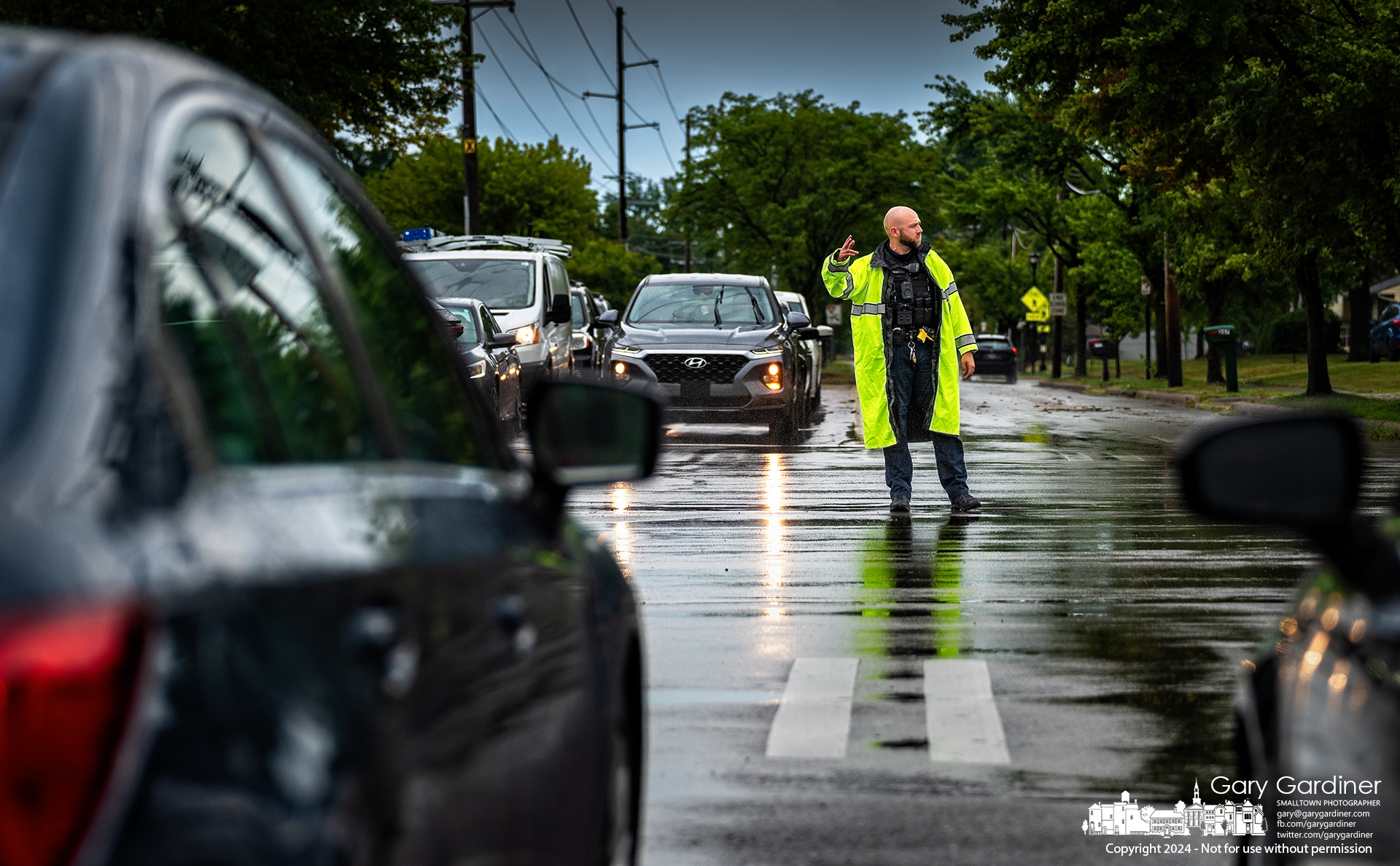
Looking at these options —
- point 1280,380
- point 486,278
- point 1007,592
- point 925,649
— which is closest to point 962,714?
point 925,649

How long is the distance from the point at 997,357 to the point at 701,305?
40.4 metres

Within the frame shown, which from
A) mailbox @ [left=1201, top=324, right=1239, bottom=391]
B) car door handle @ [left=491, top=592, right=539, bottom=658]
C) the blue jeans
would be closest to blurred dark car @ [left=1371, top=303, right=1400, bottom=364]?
mailbox @ [left=1201, top=324, right=1239, bottom=391]

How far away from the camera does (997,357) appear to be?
202 ft

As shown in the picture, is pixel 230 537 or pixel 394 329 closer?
pixel 230 537

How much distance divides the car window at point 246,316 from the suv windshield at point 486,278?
843 inches

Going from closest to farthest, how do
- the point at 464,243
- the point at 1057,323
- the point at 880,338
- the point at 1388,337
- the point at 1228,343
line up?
the point at 880,338, the point at 464,243, the point at 1228,343, the point at 1388,337, the point at 1057,323

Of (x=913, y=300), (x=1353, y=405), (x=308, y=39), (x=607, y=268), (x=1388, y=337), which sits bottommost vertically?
(x=1353, y=405)

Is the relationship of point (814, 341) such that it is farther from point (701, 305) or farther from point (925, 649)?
point (925, 649)

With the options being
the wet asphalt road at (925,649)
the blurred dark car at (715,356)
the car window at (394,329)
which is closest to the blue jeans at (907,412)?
the wet asphalt road at (925,649)

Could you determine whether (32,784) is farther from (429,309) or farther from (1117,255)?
Result: (1117,255)

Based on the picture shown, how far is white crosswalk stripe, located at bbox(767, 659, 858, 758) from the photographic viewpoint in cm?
538

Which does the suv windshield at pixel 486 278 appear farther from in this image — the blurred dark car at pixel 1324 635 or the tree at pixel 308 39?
the blurred dark car at pixel 1324 635

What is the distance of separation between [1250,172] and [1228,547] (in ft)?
58.3

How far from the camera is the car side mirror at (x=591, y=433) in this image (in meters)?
3.07
